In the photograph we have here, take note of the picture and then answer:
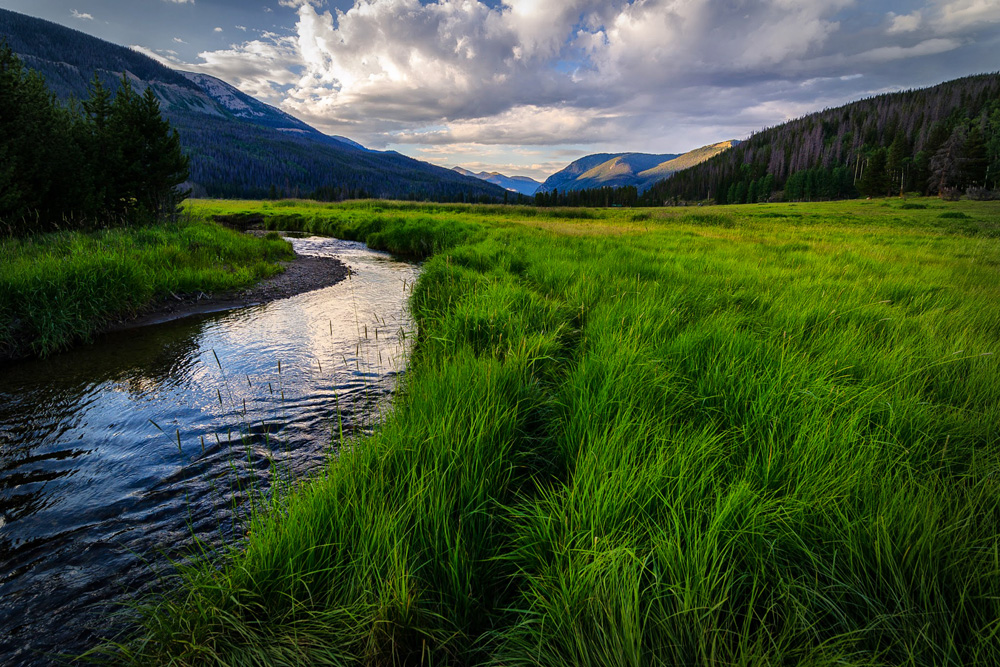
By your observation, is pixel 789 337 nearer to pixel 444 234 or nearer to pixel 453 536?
pixel 453 536

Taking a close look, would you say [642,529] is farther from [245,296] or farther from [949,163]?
[949,163]

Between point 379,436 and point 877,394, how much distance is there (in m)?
3.67

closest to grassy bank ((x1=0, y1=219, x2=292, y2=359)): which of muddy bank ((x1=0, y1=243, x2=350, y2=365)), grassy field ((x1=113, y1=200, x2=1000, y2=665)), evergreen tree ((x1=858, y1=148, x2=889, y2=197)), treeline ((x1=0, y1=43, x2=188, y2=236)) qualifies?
muddy bank ((x1=0, y1=243, x2=350, y2=365))

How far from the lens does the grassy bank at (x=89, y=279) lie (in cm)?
740

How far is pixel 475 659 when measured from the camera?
1.85m

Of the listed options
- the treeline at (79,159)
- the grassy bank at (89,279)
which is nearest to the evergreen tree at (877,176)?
the grassy bank at (89,279)

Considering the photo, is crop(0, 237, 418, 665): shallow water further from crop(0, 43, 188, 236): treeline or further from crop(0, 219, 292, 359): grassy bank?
crop(0, 43, 188, 236): treeline

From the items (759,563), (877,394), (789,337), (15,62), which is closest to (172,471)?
(759,563)

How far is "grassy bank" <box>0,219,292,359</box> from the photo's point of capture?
7402 mm

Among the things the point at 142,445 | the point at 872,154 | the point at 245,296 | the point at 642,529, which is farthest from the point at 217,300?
the point at 872,154

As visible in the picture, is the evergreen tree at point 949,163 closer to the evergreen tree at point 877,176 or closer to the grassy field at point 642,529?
the evergreen tree at point 877,176

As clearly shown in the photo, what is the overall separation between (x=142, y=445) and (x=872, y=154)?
138 m

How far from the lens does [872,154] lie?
95938 mm

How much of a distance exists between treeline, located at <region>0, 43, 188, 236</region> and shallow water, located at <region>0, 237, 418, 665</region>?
8.81 meters
